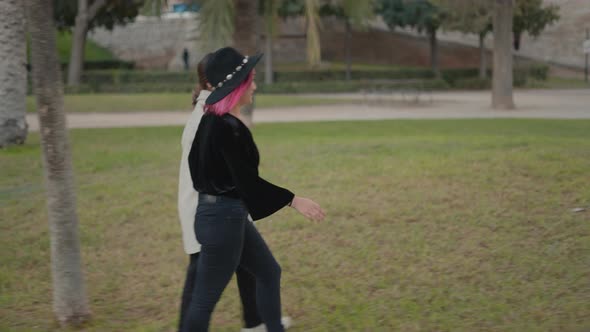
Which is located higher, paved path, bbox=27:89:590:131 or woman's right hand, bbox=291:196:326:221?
woman's right hand, bbox=291:196:326:221

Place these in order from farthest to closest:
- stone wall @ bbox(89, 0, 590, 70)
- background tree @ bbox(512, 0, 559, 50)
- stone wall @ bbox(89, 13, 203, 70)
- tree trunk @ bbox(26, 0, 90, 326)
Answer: stone wall @ bbox(89, 13, 203, 70), stone wall @ bbox(89, 0, 590, 70), background tree @ bbox(512, 0, 559, 50), tree trunk @ bbox(26, 0, 90, 326)

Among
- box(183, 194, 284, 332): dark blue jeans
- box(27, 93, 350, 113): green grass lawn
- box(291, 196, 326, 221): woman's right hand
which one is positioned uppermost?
box(291, 196, 326, 221): woman's right hand

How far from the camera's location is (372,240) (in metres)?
6.68

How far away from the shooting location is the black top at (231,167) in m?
3.80

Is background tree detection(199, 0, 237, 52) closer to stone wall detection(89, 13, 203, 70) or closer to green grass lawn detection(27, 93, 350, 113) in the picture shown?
green grass lawn detection(27, 93, 350, 113)

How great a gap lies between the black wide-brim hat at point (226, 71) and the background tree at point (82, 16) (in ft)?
98.8

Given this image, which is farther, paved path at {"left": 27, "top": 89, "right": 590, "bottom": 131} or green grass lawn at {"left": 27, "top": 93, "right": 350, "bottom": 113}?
green grass lawn at {"left": 27, "top": 93, "right": 350, "bottom": 113}

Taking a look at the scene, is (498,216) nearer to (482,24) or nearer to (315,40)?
(315,40)

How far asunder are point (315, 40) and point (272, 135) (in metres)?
2.07

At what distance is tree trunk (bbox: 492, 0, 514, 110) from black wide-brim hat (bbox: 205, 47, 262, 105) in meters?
19.4

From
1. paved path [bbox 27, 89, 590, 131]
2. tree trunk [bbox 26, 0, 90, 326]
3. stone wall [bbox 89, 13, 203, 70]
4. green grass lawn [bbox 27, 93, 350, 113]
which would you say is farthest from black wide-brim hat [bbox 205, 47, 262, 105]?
stone wall [bbox 89, 13, 203, 70]

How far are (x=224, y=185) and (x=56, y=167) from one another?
4.81 feet

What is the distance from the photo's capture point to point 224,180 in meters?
3.88

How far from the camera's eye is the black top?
380 cm
